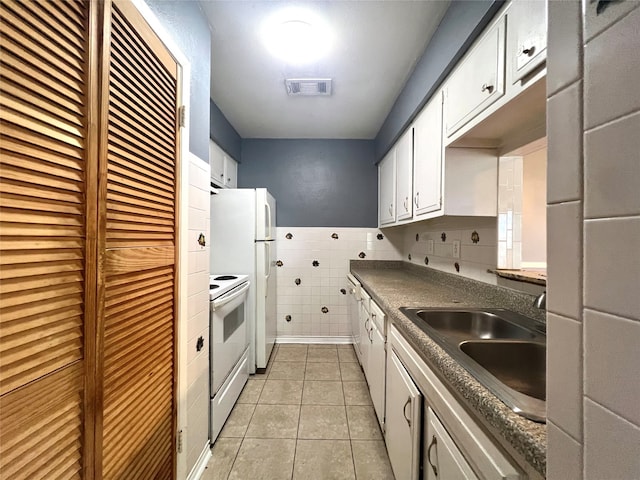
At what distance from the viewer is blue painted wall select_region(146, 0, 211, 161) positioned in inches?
47.2

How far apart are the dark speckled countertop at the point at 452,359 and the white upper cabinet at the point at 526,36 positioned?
37.8 inches

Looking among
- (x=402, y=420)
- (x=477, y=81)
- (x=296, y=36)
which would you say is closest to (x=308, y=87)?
(x=296, y=36)

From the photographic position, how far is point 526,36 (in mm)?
933

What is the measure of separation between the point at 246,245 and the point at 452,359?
6.58 feet

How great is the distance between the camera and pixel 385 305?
4.99ft

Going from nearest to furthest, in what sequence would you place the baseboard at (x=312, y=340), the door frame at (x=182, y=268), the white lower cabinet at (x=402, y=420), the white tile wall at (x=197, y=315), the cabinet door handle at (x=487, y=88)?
the white lower cabinet at (x=402, y=420) → the cabinet door handle at (x=487, y=88) → the door frame at (x=182, y=268) → the white tile wall at (x=197, y=315) → the baseboard at (x=312, y=340)

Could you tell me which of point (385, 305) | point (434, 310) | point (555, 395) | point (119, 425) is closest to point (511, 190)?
point (434, 310)

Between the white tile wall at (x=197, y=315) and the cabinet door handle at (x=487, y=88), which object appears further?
the white tile wall at (x=197, y=315)

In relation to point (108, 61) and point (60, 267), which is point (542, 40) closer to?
point (108, 61)

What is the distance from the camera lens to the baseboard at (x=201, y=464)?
4.60ft

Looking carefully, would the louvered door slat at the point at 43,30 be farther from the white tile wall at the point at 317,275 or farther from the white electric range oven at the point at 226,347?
the white tile wall at the point at 317,275

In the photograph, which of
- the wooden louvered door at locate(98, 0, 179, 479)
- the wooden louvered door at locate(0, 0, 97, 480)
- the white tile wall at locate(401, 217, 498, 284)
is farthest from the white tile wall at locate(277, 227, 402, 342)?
the wooden louvered door at locate(0, 0, 97, 480)

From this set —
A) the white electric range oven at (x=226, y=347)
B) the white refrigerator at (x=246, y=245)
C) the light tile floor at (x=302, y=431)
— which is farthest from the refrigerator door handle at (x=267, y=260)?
the light tile floor at (x=302, y=431)

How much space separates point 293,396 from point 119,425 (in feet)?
5.03
